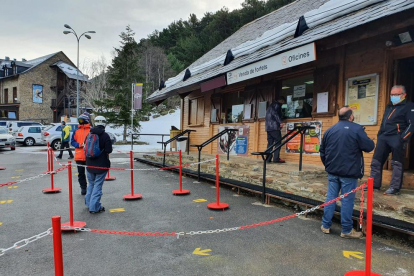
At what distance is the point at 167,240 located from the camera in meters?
3.93

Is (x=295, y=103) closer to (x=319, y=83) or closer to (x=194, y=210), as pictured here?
(x=319, y=83)

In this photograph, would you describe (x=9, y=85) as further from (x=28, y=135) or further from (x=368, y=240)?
(x=368, y=240)

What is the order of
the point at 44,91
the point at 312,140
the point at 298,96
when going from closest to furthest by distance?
the point at 312,140
the point at 298,96
the point at 44,91

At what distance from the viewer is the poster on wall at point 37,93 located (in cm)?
3947

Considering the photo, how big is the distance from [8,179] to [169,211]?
5.99 metres

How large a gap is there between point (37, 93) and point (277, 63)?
4206 cm

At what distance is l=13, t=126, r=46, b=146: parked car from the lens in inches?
838

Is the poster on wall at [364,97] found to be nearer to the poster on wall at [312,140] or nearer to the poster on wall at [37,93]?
the poster on wall at [312,140]

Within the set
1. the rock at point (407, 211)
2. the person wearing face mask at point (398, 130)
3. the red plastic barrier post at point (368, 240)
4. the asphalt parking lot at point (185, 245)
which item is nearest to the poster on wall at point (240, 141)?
the asphalt parking lot at point (185, 245)

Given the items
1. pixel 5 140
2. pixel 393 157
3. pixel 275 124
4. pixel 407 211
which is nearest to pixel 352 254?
pixel 407 211

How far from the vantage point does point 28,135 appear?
21.4 metres

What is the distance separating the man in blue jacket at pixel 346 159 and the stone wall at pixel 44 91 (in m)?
42.1

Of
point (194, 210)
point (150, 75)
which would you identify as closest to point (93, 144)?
point (194, 210)

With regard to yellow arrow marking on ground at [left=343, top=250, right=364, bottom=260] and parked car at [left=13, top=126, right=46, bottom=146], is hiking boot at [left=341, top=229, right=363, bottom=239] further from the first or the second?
parked car at [left=13, top=126, right=46, bottom=146]
